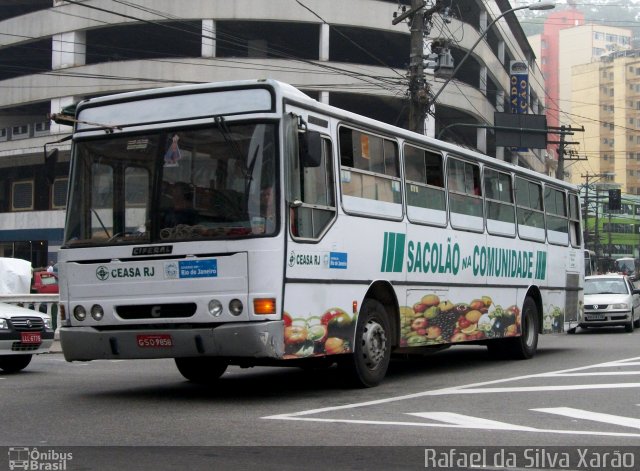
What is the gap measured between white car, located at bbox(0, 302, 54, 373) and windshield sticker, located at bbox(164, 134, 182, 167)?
5.13m

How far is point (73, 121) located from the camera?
10.9 metres

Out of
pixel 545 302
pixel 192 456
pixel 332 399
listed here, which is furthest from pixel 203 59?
pixel 192 456

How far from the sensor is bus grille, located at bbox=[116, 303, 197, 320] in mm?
10164

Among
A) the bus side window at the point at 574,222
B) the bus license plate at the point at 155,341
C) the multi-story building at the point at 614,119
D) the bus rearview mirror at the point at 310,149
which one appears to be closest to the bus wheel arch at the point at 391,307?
the bus rearview mirror at the point at 310,149

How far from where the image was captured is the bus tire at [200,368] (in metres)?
12.5

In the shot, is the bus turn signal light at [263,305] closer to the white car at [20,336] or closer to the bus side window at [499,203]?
the white car at [20,336]

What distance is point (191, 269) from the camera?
10.1m

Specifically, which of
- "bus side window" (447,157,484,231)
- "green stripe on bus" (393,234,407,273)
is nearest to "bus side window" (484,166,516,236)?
"bus side window" (447,157,484,231)

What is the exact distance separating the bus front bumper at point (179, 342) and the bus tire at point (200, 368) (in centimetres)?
206

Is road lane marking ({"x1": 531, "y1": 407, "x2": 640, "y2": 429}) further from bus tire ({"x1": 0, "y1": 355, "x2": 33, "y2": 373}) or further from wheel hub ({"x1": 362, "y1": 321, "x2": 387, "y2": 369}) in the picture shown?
bus tire ({"x1": 0, "y1": 355, "x2": 33, "y2": 373})

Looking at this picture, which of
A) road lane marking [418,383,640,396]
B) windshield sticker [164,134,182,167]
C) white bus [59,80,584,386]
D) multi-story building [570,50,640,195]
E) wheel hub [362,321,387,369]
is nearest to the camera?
white bus [59,80,584,386]

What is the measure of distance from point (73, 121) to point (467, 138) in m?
47.4

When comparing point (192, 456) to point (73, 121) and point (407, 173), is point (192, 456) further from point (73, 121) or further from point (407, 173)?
point (407, 173)

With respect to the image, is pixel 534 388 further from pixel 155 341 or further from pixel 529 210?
pixel 529 210
